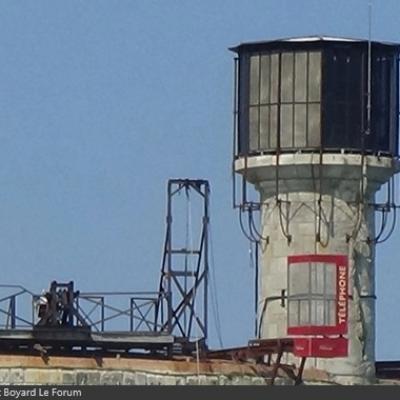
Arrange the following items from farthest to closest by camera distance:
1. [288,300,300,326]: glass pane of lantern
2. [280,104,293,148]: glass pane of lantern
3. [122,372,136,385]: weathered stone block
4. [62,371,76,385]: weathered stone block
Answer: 1. [280,104,293,148]: glass pane of lantern
2. [288,300,300,326]: glass pane of lantern
3. [122,372,136,385]: weathered stone block
4. [62,371,76,385]: weathered stone block

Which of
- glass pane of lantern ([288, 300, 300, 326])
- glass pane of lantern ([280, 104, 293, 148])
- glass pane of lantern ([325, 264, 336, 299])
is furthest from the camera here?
glass pane of lantern ([280, 104, 293, 148])

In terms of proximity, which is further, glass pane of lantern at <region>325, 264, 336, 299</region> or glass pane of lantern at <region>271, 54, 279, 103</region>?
glass pane of lantern at <region>271, 54, 279, 103</region>

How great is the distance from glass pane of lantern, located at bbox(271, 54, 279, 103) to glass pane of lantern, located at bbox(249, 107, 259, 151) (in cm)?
93

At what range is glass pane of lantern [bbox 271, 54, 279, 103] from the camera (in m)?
142

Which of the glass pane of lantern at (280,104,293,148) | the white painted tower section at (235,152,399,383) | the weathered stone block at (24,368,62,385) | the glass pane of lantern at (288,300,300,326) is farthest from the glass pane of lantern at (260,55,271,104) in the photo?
the weathered stone block at (24,368,62,385)

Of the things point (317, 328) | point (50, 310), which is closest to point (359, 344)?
point (317, 328)

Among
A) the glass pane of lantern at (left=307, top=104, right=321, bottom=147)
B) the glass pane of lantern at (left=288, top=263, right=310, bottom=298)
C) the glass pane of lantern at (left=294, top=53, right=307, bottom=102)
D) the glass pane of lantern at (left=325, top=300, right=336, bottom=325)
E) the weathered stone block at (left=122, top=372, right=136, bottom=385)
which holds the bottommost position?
the weathered stone block at (left=122, top=372, right=136, bottom=385)

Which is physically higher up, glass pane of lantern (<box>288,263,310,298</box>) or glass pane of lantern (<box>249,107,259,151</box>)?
glass pane of lantern (<box>249,107,259,151</box>)

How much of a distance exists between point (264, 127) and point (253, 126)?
1.83 ft

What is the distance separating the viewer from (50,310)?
13288cm

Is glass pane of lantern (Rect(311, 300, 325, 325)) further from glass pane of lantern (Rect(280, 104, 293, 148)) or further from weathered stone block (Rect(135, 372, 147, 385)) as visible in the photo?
weathered stone block (Rect(135, 372, 147, 385))

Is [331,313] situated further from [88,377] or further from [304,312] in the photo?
[88,377]

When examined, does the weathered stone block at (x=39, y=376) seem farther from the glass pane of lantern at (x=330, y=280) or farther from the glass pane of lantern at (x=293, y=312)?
the glass pane of lantern at (x=330, y=280)
